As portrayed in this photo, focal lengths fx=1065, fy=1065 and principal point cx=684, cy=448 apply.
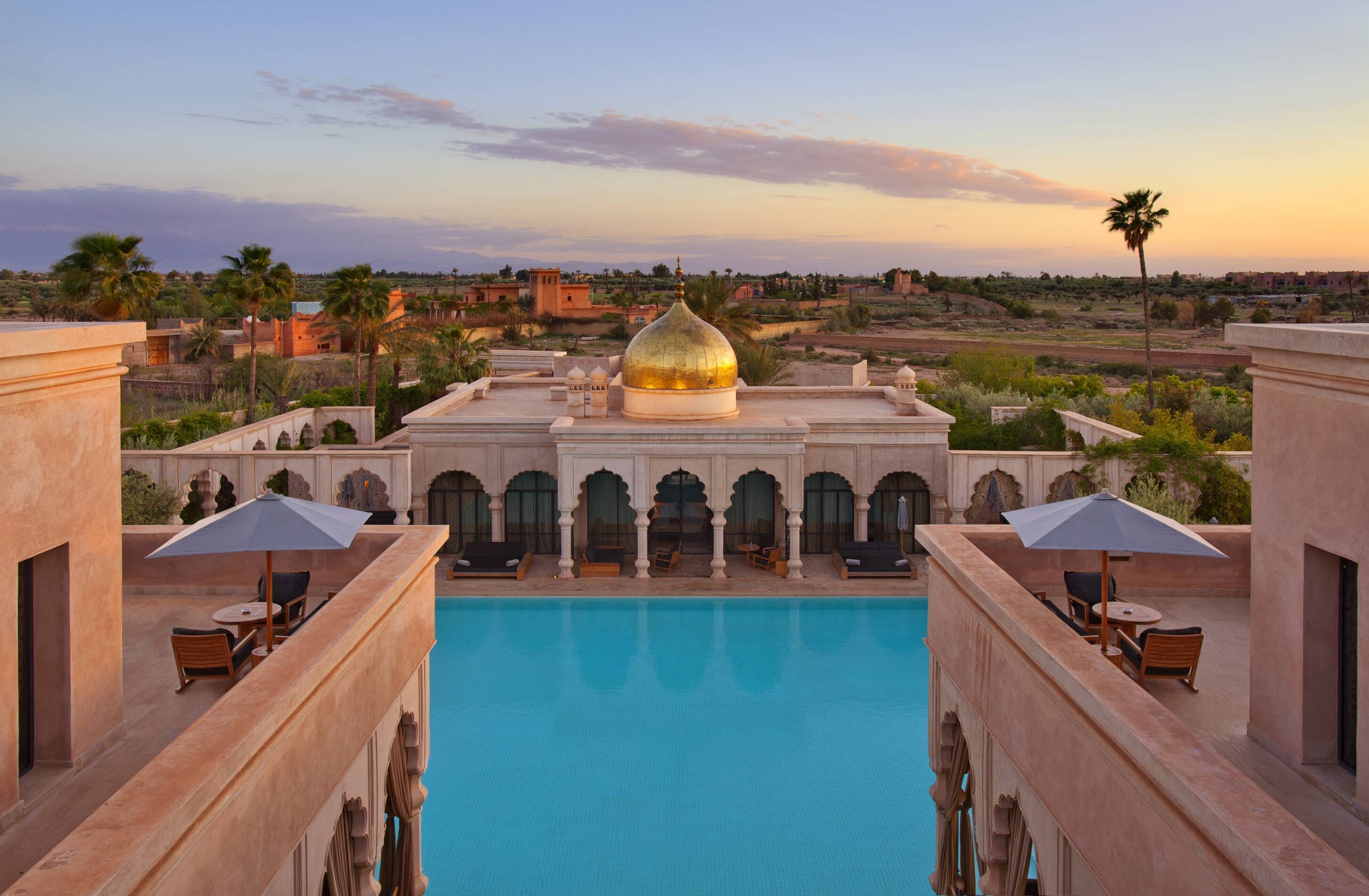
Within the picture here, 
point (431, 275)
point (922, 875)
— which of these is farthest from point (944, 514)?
point (431, 275)

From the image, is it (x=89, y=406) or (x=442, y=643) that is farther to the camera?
(x=442, y=643)

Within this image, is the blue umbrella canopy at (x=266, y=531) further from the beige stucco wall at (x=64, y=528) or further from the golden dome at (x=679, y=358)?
the golden dome at (x=679, y=358)

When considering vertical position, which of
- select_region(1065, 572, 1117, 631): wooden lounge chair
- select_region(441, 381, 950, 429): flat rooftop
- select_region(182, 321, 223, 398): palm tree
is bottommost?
select_region(1065, 572, 1117, 631): wooden lounge chair

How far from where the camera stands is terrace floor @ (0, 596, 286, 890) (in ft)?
18.9

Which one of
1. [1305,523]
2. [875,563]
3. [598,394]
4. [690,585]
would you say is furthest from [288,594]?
[875,563]

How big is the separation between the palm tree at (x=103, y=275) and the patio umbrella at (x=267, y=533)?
23194 mm

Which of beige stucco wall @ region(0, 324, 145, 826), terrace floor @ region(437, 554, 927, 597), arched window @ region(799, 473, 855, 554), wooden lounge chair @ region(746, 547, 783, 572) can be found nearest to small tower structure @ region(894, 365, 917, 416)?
arched window @ region(799, 473, 855, 554)

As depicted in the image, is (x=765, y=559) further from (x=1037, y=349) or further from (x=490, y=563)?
(x=1037, y=349)

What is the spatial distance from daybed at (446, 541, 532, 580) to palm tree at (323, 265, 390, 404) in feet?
44.9

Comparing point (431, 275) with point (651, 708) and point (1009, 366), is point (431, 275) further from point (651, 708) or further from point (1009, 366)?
point (651, 708)

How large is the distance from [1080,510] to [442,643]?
12731 mm

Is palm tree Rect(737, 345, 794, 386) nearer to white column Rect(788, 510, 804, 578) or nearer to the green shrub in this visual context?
white column Rect(788, 510, 804, 578)

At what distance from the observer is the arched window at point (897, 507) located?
944 inches

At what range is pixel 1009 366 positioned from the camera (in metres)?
38.0
